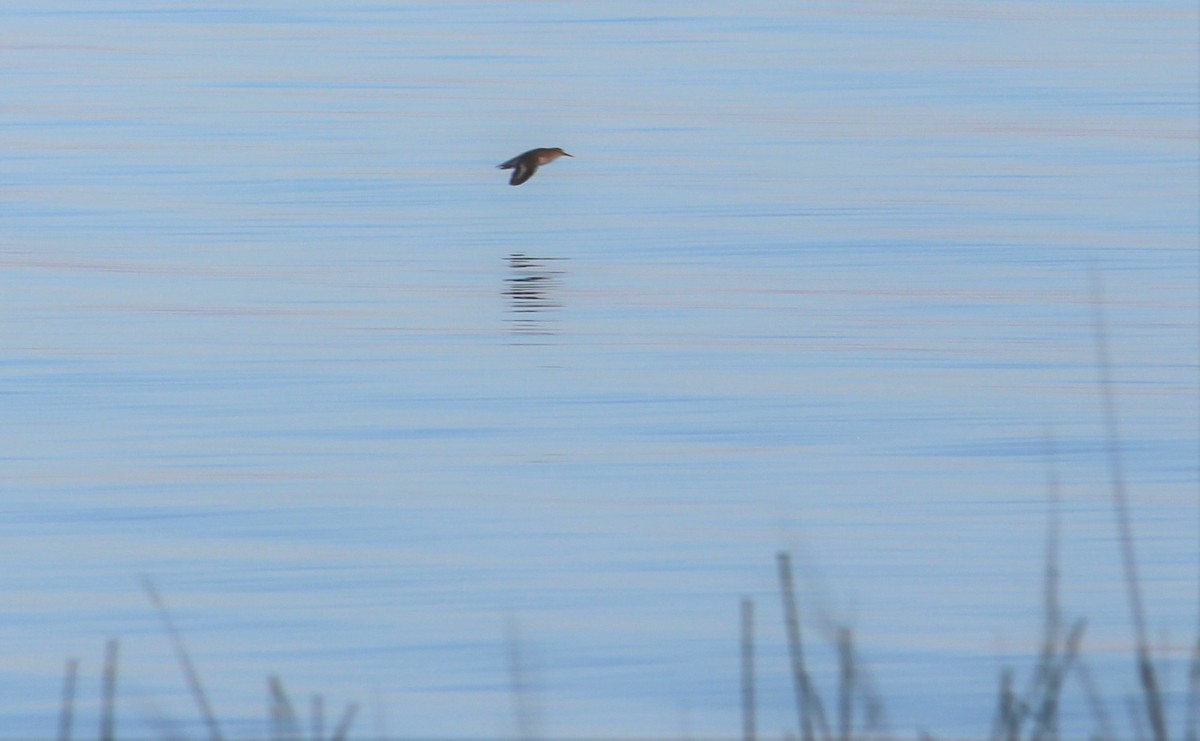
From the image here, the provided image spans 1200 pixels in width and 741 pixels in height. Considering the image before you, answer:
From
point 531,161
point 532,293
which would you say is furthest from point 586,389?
point 531,161

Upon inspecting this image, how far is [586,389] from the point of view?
28.7ft

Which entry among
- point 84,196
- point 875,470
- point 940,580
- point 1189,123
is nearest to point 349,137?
point 84,196

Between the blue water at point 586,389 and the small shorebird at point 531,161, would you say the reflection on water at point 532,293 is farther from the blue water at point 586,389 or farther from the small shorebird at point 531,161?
the small shorebird at point 531,161

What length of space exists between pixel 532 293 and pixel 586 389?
85.4 inches

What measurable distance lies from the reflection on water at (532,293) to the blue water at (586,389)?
32 millimetres

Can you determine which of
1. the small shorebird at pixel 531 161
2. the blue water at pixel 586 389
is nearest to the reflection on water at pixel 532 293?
the blue water at pixel 586 389

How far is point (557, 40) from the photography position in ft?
72.2

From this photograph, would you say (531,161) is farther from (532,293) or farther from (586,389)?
(586,389)

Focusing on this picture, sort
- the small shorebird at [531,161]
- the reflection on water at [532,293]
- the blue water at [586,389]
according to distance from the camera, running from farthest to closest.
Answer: the small shorebird at [531,161]
the reflection on water at [532,293]
the blue water at [586,389]

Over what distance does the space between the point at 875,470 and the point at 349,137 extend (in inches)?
369

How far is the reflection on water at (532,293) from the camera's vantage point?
10070 millimetres

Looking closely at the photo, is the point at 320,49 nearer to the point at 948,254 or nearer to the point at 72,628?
the point at 948,254

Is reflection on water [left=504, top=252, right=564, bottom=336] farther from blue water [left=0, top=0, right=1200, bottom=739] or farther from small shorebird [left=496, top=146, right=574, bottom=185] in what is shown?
small shorebird [left=496, top=146, right=574, bottom=185]

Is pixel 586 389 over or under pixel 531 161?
under
